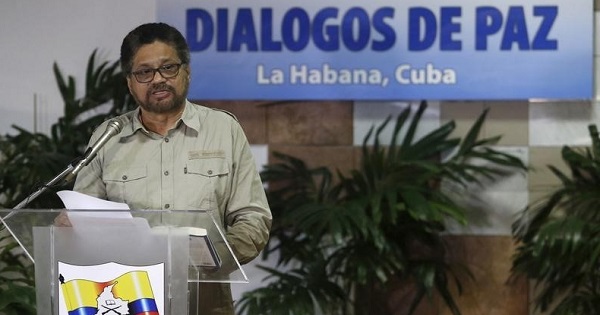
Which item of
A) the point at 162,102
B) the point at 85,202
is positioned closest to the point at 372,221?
the point at 162,102

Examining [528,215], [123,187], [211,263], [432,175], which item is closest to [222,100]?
[432,175]

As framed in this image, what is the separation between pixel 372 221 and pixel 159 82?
1890 mm

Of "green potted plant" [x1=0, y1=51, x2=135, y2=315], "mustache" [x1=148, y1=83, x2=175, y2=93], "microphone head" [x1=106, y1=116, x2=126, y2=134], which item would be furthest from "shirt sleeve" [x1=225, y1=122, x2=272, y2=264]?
"green potted plant" [x1=0, y1=51, x2=135, y2=315]

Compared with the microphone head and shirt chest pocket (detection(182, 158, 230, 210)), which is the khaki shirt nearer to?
shirt chest pocket (detection(182, 158, 230, 210))

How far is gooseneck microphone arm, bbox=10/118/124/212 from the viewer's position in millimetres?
2602

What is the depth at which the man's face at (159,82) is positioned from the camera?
2863 millimetres

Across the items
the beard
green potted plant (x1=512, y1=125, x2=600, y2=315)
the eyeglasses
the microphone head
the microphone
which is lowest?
green potted plant (x1=512, y1=125, x2=600, y2=315)

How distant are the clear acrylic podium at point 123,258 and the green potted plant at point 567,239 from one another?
7.59 feet

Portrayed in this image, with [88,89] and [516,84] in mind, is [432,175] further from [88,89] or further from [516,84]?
[88,89]

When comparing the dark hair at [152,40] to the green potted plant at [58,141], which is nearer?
the dark hair at [152,40]

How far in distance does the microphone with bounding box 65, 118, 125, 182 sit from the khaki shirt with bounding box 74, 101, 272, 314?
6.7 inches

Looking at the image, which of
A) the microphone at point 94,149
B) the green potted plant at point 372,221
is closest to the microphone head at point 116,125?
the microphone at point 94,149

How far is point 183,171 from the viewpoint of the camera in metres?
2.91

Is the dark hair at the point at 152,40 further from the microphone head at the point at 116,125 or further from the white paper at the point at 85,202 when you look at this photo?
the white paper at the point at 85,202
